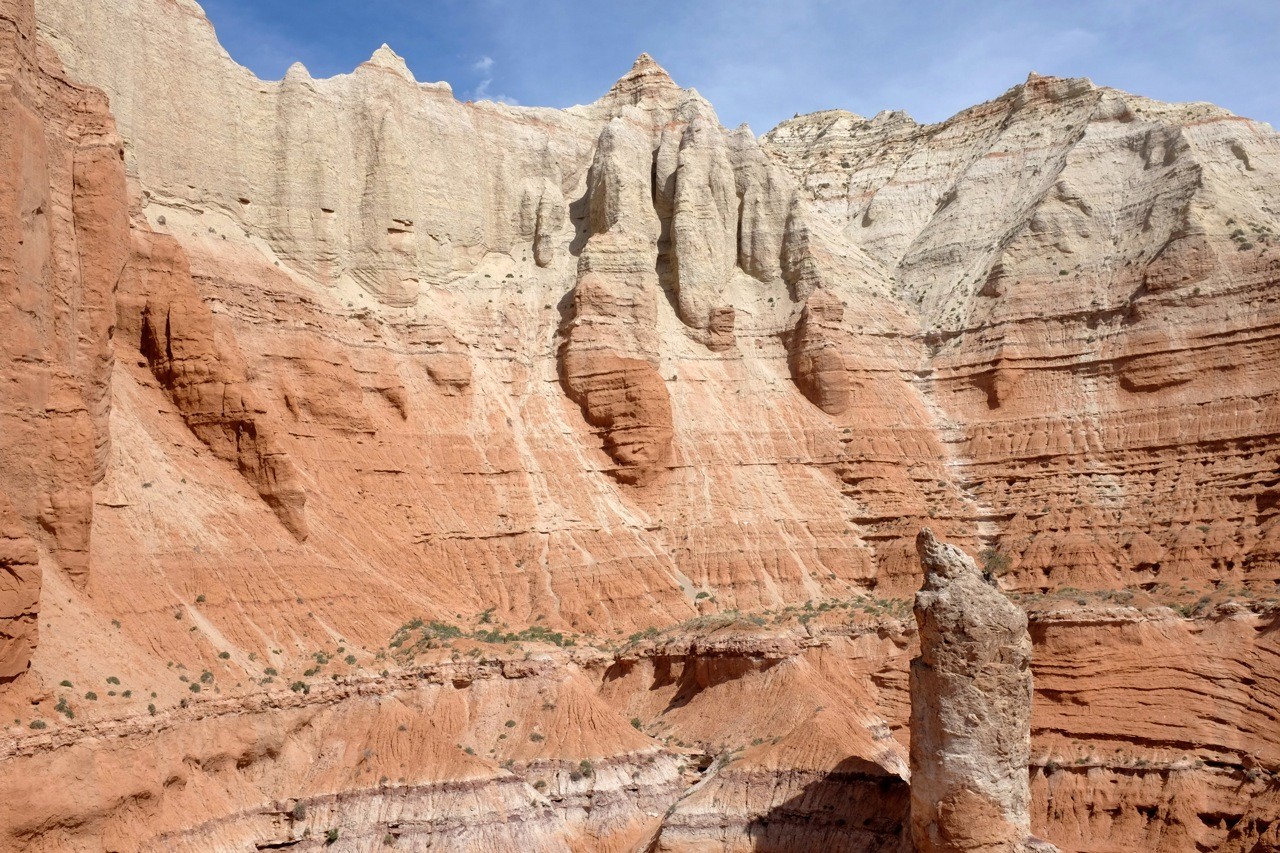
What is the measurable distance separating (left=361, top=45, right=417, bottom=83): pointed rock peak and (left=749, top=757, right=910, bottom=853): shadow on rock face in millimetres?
42727

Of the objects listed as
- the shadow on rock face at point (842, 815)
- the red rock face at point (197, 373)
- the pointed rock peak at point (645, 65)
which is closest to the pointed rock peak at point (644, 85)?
the pointed rock peak at point (645, 65)

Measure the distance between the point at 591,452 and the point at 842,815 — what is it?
90.2 ft

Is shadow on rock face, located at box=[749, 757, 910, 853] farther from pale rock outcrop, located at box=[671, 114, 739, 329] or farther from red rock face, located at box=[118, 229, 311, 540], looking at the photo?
pale rock outcrop, located at box=[671, 114, 739, 329]

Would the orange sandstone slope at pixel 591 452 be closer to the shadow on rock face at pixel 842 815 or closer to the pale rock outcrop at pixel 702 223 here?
the shadow on rock face at pixel 842 815

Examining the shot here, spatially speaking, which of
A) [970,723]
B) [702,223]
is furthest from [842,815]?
[702,223]

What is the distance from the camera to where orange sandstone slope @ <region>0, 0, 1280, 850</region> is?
35594 mm

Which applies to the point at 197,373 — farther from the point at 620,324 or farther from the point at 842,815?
the point at 842,815

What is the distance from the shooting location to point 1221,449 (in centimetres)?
5481

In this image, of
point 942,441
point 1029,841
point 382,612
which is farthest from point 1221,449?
point 382,612

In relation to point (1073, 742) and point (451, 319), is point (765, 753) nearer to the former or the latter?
point (1073, 742)

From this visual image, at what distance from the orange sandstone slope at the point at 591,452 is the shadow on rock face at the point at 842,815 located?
16cm

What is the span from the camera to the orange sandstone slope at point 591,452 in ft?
117

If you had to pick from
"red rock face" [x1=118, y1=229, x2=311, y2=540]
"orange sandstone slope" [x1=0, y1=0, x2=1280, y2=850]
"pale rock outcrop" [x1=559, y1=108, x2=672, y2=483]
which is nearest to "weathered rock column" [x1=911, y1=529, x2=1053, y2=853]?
"orange sandstone slope" [x1=0, y1=0, x2=1280, y2=850]

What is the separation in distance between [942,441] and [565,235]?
22391 mm
